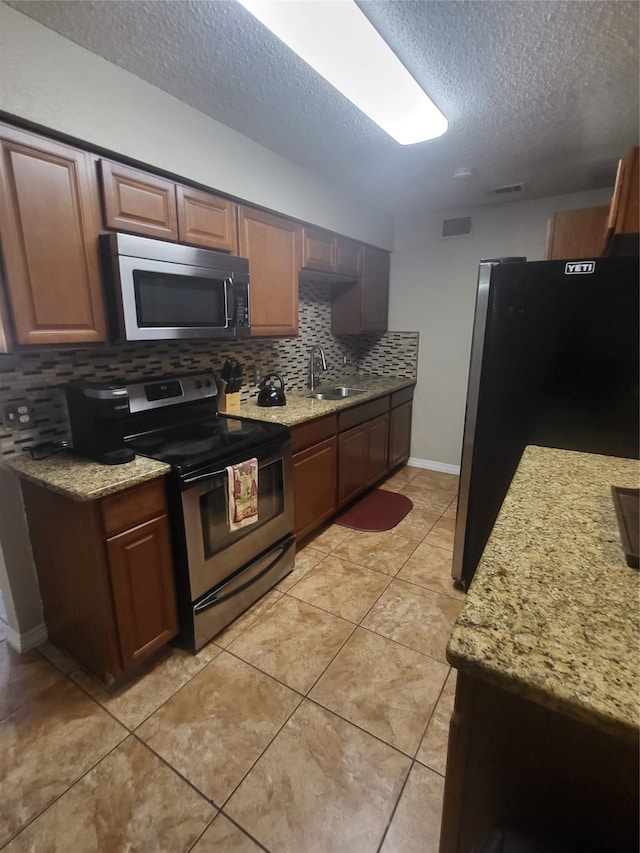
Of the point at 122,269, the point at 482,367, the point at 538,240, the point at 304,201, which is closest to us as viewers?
the point at 122,269

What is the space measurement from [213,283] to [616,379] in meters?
1.84

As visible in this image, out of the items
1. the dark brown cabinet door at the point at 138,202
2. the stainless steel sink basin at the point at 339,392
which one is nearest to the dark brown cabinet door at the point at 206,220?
the dark brown cabinet door at the point at 138,202

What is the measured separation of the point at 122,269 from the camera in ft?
5.16

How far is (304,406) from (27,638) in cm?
183

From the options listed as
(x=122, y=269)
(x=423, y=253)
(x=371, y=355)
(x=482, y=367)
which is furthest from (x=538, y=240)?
(x=122, y=269)

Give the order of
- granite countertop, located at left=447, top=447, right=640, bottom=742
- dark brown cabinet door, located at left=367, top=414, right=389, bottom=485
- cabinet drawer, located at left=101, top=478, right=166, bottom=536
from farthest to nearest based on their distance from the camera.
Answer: dark brown cabinet door, located at left=367, top=414, right=389, bottom=485 → cabinet drawer, located at left=101, top=478, right=166, bottom=536 → granite countertop, located at left=447, top=447, right=640, bottom=742

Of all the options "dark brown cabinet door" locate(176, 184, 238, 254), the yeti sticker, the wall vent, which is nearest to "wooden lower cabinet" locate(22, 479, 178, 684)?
"dark brown cabinet door" locate(176, 184, 238, 254)

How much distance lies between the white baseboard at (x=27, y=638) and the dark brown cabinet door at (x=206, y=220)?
6.29 ft

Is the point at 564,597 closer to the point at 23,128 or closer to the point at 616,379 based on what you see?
the point at 616,379

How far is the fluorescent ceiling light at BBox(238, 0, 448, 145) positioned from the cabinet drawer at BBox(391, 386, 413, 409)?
6.57ft

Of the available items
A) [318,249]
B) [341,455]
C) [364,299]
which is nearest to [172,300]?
[318,249]

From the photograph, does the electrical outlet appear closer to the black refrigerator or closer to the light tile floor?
the light tile floor

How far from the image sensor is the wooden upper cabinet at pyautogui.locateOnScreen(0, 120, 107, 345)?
4.40 ft

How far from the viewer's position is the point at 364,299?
3.46 meters
